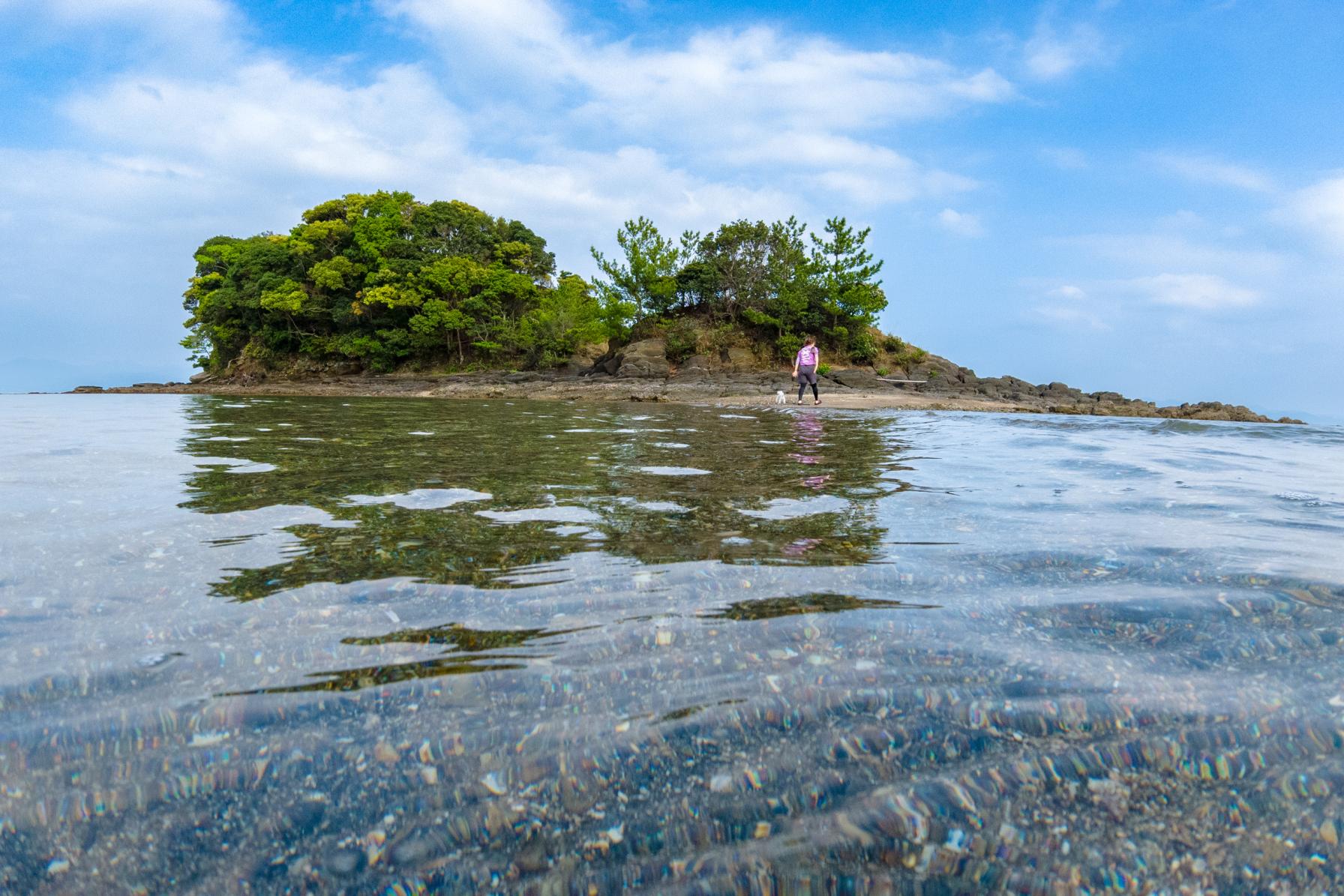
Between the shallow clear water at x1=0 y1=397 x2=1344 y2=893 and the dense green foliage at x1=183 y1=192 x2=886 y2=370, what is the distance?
39456mm

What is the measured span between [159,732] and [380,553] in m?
1.95

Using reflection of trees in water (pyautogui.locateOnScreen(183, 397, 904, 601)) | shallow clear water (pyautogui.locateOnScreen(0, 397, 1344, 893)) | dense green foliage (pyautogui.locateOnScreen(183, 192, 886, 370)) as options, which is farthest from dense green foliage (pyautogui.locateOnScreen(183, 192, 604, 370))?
shallow clear water (pyautogui.locateOnScreen(0, 397, 1344, 893))

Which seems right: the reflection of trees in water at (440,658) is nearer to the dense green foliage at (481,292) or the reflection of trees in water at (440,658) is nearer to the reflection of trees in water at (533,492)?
the reflection of trees in water at (533,492)

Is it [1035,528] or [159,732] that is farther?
[1035,528]

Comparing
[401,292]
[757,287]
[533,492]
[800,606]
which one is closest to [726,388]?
[757,287]

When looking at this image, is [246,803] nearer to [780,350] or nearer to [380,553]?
[380,553]

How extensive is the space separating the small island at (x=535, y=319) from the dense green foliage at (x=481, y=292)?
0.43 feet

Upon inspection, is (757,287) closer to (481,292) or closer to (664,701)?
(481,292)

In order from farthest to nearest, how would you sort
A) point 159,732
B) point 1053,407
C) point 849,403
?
point 1053,407 < point 849,403 < point 159,732

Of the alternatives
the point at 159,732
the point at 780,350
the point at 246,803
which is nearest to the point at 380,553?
the point at 159,732

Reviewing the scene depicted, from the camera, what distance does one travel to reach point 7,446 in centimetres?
970

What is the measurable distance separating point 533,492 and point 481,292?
45.9 metres

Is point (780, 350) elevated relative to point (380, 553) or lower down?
elevated

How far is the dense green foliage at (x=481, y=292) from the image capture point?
43.4 m
